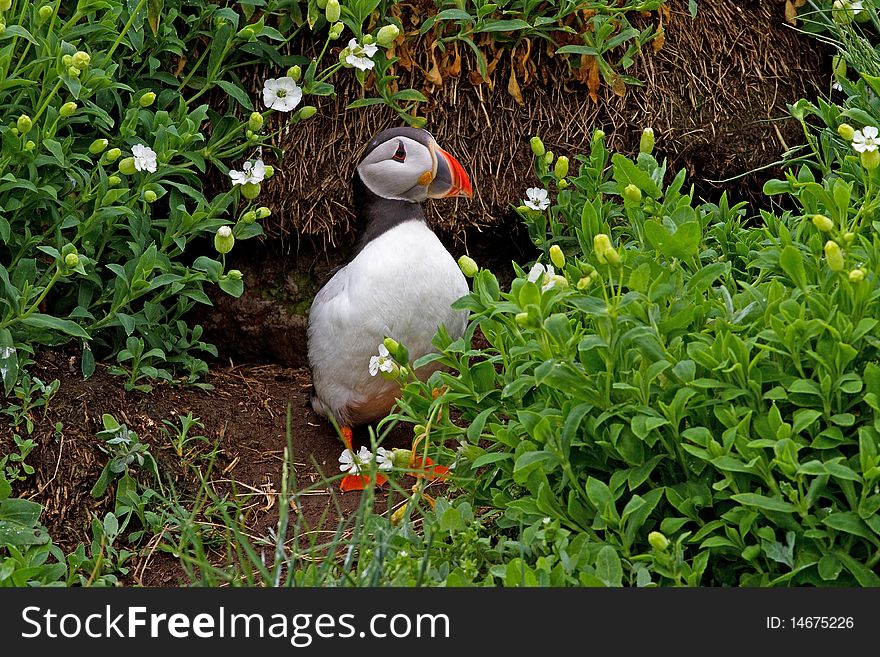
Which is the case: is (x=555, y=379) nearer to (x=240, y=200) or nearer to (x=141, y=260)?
(x=141, y=260)

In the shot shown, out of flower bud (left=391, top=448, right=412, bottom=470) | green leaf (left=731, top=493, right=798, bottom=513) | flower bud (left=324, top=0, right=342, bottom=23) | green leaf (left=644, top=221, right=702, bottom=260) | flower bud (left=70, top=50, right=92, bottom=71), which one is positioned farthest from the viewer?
flower bud (left=324, top=0, right=342, bottom=23)

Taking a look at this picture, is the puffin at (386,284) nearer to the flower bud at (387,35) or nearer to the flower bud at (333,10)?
the flower bud at (387,35)

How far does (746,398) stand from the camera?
255 centimetres

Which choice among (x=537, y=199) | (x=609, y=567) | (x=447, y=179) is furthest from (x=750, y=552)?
(x=537, y=199)

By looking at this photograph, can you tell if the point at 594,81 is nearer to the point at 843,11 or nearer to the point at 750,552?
the point at 843,11

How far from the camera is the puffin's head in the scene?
3.84 meters

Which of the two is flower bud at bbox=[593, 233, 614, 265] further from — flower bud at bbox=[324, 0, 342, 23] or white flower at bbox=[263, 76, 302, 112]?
white flower at bbox=[263, 76, 302, 112]

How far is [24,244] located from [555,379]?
1.84 meters

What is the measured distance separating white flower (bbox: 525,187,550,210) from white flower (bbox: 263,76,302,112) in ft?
2.92

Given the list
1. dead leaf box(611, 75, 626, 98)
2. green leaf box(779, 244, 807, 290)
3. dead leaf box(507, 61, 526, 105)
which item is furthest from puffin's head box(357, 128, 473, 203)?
green leaf box(779, 244, 807, 290)

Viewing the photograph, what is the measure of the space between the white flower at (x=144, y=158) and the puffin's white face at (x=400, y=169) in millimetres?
741

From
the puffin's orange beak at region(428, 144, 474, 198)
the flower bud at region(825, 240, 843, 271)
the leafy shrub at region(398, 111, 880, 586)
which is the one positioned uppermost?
the puffin's orange beak at region(428, 144, 474, 198)

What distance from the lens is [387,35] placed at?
12.4 feet
